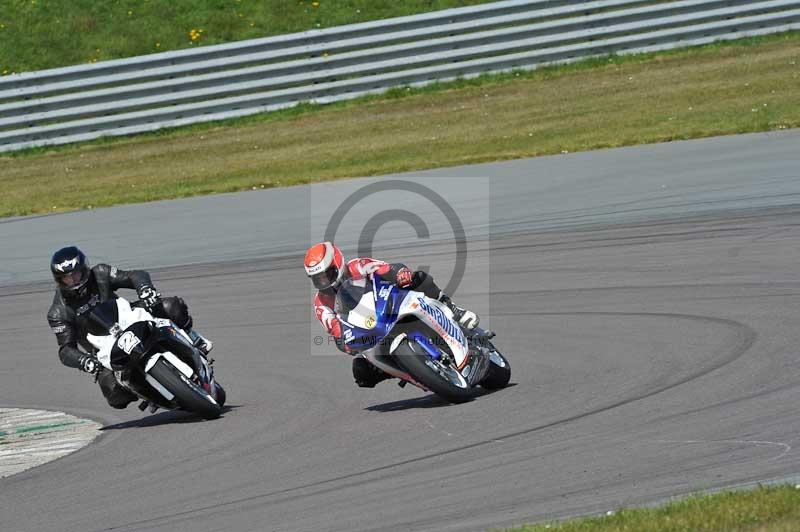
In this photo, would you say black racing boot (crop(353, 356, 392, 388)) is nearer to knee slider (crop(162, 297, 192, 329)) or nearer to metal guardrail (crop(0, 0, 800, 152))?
knee slider (crop(162, 297, 192, 329))

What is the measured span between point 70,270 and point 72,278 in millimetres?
68

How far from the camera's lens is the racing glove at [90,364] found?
1057 centimetres

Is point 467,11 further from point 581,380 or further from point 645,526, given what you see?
point 645,526

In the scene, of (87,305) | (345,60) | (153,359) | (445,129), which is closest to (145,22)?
(345,60)

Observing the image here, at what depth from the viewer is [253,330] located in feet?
45.0

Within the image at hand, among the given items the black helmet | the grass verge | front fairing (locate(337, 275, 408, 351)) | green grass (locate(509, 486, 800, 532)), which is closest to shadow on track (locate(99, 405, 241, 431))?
the black helmet

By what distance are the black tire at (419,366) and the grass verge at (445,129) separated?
1147 cm

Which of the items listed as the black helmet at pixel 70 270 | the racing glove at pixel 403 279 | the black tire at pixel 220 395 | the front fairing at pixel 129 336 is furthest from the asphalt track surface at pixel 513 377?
the black helmet at pixel 70 270

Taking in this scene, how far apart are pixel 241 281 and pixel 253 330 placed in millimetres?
2046

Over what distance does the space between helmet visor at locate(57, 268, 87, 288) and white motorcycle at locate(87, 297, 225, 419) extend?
29 centimetres

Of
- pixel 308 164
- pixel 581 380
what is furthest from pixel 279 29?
pixel 581 380

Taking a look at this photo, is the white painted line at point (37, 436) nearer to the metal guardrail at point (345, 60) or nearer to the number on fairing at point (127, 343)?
the number on fairing at point (127, 343)

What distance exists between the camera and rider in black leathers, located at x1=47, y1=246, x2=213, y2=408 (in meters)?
10.6

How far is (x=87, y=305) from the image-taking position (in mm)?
10883
